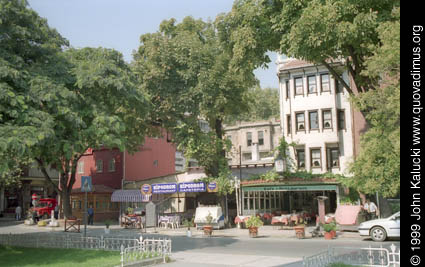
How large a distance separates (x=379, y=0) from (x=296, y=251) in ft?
37.2

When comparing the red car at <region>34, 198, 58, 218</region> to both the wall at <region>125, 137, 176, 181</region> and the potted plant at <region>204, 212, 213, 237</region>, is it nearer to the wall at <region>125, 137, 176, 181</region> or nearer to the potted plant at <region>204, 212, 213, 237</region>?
the wall at <region>125, 137, 176, 181</region>

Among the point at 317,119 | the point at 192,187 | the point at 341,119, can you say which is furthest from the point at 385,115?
the point at 317,119

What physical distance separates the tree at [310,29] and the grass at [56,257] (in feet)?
37.8

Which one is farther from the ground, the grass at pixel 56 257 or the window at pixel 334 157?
the window at pixel 334 157

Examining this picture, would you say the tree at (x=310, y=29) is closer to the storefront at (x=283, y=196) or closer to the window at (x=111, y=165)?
the storefront at (x=283, y=196)

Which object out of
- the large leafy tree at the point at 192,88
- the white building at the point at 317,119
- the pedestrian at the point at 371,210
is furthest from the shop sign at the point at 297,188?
the white building at the point at 317,119

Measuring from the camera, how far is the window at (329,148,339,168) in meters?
34.8

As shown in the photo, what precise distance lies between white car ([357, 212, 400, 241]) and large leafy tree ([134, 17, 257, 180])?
12820mm

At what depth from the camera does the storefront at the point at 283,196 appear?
2928 centimetres

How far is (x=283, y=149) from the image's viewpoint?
30031mm

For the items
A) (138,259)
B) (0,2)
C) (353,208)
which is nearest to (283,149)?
(353,208)

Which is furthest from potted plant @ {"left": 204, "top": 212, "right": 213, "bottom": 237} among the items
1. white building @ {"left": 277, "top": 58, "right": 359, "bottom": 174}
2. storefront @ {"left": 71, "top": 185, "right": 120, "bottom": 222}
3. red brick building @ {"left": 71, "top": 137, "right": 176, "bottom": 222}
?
red brick building @ {"left": 71, "top": 137, "right": 176, "bottom": 222}

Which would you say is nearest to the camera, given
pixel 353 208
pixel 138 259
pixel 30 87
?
pixel 138 259
